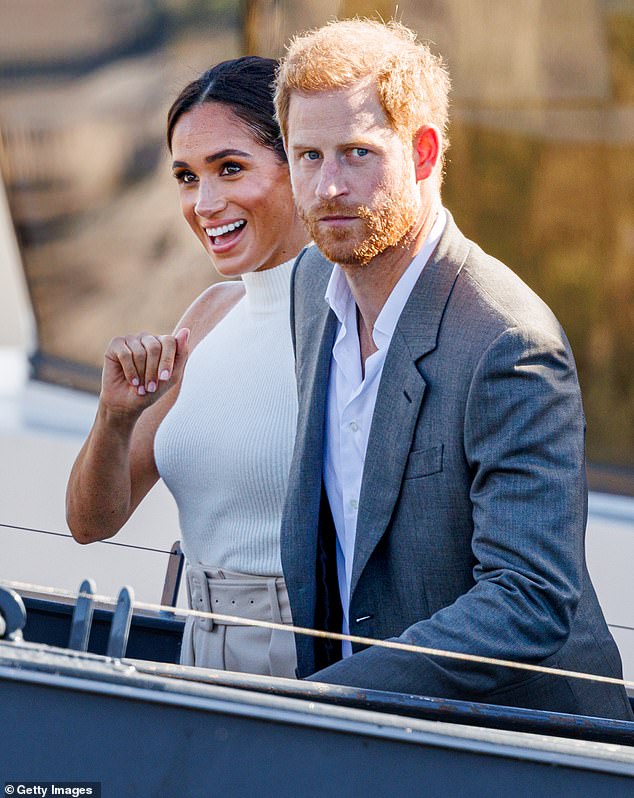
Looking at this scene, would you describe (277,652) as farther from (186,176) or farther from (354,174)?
(186,176)

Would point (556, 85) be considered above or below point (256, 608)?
above

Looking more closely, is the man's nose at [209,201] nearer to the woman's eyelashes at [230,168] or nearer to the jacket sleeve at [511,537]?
the woman's eyelashes at [230,168]

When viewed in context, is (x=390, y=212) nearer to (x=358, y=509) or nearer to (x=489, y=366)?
(x=489, y=366)

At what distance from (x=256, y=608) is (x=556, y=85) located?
335 centimetres

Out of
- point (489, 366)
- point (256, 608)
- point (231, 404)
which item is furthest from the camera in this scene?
point (231, 404)

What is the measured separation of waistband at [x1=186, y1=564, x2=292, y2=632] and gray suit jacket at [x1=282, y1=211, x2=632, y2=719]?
0.08 metres

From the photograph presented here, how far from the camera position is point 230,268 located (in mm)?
1979

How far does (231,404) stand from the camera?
1864 millimetres

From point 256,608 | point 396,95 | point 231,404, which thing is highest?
point 396,95

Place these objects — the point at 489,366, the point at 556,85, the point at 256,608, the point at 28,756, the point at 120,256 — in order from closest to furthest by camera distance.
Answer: the point at 28,756 < the point at 489,366 < the point at 256,608 < the point at 556,85 < the point at 120,256

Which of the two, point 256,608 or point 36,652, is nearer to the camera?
point 36,652

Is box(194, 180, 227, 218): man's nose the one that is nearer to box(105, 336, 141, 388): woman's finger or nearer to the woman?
the woman

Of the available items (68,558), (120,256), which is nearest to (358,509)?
(68,558)

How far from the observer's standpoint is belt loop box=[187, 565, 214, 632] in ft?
5.76
